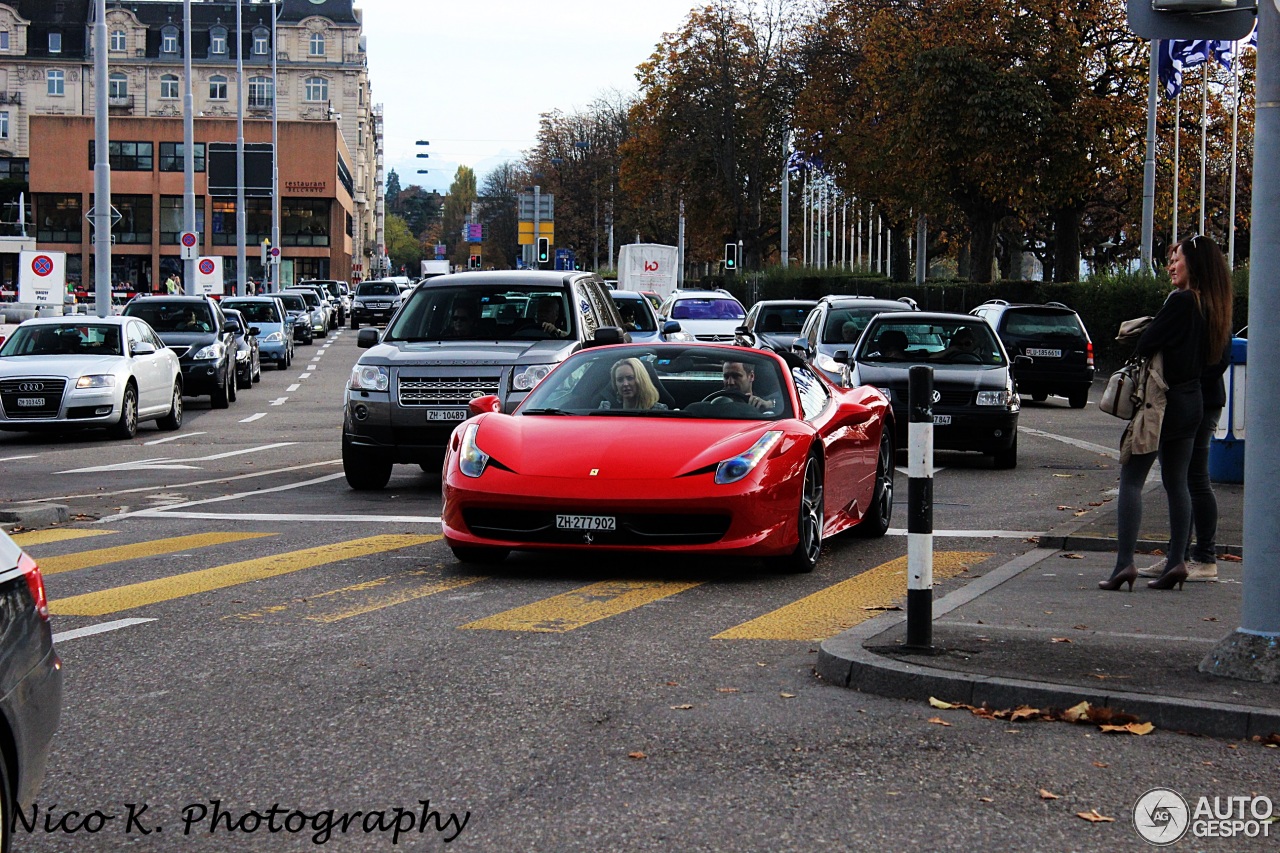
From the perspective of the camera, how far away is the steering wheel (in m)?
10.3

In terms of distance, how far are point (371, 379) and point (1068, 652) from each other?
8579 mm

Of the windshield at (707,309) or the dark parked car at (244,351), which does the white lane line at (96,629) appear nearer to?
the dark parked car at (244,351)

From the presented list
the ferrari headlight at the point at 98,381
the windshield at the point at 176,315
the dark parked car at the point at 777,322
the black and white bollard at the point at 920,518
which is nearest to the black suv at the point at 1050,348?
the dark parked car at the point at 777,322

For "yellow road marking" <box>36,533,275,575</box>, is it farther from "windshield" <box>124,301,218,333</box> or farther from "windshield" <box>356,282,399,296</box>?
"windshield" <box>356,282,399,296</box>

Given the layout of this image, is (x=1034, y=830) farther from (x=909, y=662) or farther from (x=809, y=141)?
(x=809, y=141)

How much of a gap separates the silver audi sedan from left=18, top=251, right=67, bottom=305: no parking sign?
44.5 feet

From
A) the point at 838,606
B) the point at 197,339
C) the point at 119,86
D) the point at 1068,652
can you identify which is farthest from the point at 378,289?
the point at 119,86

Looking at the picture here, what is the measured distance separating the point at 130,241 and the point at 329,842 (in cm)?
10811

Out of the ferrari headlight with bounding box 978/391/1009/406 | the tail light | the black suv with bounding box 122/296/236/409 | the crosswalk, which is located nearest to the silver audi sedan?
the black suv with bounding box 122/296/236/409

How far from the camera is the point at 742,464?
937 centimetres

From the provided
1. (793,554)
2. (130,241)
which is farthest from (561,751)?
(130,241)

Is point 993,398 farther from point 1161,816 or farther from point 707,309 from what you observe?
point 707,309

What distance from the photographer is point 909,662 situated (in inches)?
263

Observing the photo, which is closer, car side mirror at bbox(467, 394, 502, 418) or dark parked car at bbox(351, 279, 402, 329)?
car side mirror at bbox(467, 394, 502, 418)
